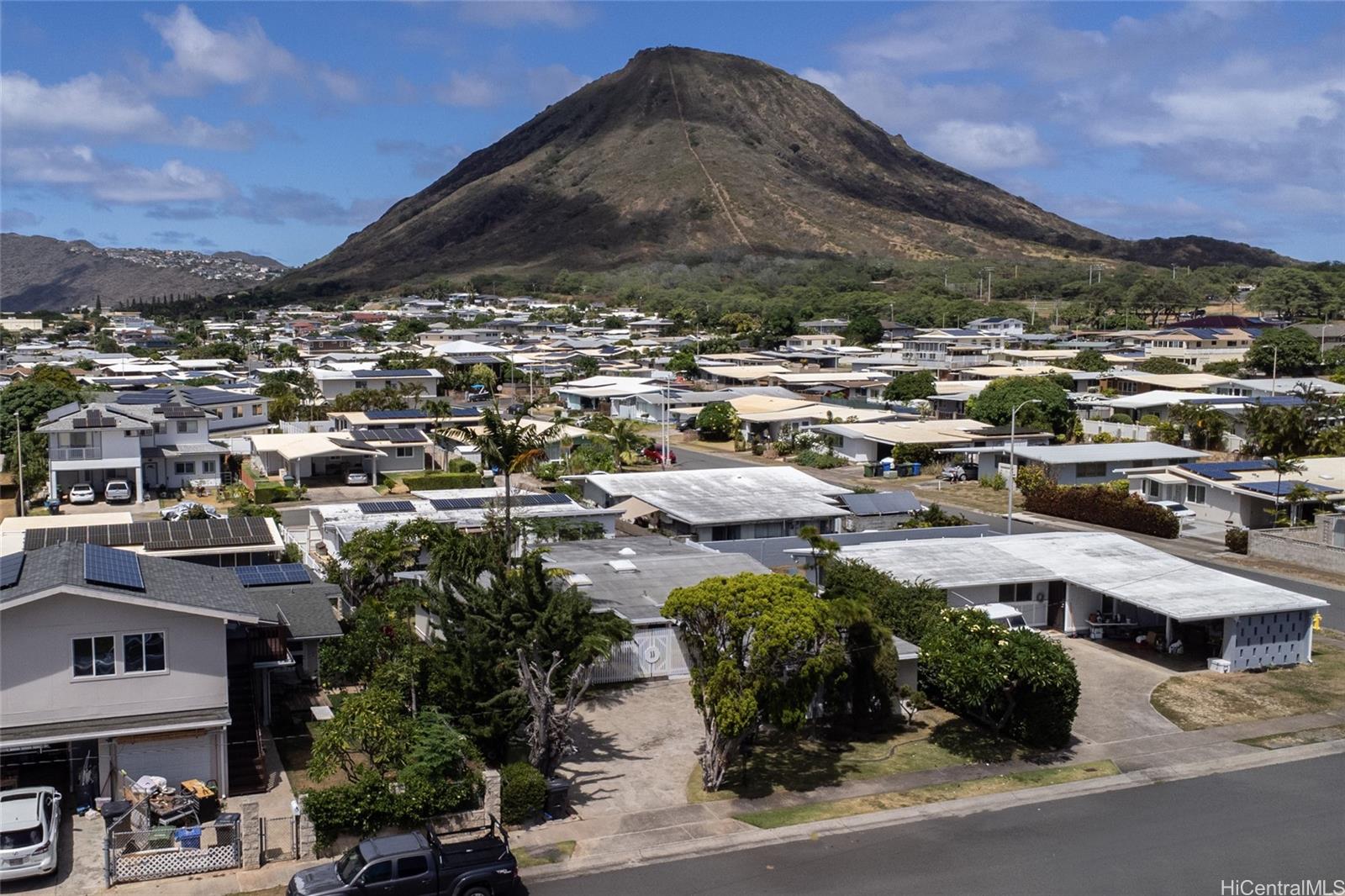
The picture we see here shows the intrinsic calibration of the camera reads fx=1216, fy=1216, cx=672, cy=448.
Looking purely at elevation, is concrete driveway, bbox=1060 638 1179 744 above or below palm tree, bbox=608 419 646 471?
below

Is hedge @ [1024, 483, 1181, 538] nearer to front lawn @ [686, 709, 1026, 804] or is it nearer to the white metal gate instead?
front lawn @ [686, 709, 1026, 804]

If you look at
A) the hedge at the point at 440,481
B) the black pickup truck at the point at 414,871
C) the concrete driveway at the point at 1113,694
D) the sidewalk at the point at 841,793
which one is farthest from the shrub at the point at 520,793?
the hedge at the point at 440,481

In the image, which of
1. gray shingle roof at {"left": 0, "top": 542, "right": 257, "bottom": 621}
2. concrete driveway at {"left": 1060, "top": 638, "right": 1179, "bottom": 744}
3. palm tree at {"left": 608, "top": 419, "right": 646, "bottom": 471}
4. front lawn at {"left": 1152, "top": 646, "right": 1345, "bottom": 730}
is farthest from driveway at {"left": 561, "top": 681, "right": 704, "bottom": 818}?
palm tree at {"left": 608, "top": 419, "right": 646, "bottom": 471}

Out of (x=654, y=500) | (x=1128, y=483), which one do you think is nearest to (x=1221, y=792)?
(x=654, y=500)

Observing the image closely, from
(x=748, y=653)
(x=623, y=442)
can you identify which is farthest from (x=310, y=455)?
(x=748, y=653)

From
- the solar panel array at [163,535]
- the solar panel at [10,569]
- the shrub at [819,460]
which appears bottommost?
the shrub at [819,460]

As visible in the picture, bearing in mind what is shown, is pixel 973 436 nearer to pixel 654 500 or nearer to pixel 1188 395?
pixel 1188 395

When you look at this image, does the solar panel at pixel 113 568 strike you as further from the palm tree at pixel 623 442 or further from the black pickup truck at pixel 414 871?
the palm tree at pixel 623 442
